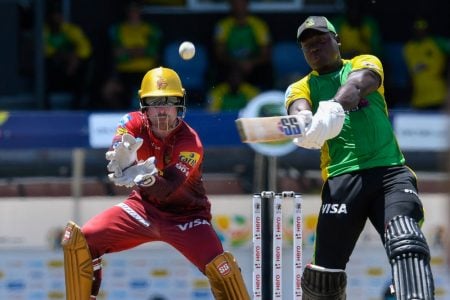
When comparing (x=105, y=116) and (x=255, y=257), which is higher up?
(x=105, y=116)

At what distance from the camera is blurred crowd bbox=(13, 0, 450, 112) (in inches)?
456

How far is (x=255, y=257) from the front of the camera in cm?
664

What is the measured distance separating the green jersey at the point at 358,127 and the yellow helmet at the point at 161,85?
0.65 meters

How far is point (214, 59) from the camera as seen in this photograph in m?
11.9

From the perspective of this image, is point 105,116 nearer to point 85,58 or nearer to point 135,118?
point 135,118

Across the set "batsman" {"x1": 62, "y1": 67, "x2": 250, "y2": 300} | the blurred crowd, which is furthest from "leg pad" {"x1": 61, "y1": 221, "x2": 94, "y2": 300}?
the blurred crowd

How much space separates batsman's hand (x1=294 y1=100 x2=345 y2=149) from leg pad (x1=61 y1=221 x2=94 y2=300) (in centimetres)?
152

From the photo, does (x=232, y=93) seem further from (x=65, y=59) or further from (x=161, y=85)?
(x=161, y=85)

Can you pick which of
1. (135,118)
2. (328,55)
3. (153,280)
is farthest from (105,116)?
(328,55)

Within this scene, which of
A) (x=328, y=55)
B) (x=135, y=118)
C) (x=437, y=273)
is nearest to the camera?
(x=328, y=55)

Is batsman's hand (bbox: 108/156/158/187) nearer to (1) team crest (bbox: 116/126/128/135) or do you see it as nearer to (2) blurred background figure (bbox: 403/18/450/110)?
(1) team crest (bbox: 116/126/128/135)

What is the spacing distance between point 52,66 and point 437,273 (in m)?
4.83

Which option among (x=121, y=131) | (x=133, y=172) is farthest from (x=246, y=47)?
(x=133, y=172)

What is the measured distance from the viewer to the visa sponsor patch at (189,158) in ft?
21.1
